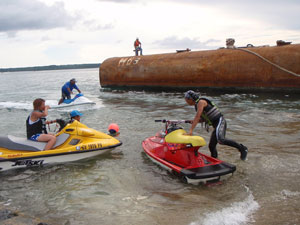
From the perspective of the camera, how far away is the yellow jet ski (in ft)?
22.0

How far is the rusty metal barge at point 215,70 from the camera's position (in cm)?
1436

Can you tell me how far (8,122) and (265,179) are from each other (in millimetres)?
11235

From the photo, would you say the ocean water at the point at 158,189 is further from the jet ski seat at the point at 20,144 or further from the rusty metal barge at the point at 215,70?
the rusty metal barge at the point at 215,70

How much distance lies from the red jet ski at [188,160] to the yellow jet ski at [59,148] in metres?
1.42

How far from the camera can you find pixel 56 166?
22.9 ft

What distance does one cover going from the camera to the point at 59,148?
7.02 m

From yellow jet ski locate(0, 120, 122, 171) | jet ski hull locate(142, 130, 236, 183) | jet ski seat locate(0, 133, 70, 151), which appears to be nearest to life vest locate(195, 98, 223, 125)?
→ jet ski hull locate(142, 130, 236, 183)

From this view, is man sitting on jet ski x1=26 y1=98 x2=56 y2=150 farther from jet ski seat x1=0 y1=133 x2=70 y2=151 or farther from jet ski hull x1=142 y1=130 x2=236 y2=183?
jet ski hull x1=142 y1=130 x2=236 y2=183

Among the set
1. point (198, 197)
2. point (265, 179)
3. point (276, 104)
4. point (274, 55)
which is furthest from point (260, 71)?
point (198, 197)

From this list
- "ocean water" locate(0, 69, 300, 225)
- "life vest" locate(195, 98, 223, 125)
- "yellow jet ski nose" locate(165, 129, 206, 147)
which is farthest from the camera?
"life vest" locate(195, 98, 223, 125)

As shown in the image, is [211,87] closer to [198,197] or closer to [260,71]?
[260,71]

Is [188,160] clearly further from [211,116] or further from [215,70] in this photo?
[215,70]

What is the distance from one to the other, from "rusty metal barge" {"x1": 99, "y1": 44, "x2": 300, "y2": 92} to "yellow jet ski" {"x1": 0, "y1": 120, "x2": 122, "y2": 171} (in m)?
10.2

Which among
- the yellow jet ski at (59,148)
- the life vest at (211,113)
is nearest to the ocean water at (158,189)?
the yellow jet ski at (59,148)
